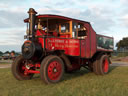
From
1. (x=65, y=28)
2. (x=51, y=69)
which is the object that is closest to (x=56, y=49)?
(x=51, y=69)

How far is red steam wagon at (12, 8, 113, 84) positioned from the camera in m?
5.64

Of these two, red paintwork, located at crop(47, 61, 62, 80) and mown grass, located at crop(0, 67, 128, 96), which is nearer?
mown grass, located at crop(0, 67, 128, 96)

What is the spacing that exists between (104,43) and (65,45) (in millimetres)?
3273

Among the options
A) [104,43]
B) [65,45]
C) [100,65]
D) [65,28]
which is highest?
[65,28]

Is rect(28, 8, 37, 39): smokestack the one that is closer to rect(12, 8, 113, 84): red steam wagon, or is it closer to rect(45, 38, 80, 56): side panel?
rect(12, 8, 113, 84): red steam wagon

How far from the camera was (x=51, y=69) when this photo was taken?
18.0 feet

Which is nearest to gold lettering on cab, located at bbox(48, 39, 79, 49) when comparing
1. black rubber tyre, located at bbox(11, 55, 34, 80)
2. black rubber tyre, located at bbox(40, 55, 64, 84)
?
black rubber tyre, located at bbox(40, 55, 64, 84)

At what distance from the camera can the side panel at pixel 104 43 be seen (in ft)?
27.7

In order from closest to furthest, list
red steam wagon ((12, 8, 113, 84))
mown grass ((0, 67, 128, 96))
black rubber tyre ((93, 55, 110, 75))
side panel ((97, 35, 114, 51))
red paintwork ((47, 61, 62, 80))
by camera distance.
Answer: mown grass ((0, 67, 128, 96)) → red paintwork ((47, 61, 62, 80)) → red steam wagon ((12, 8, 113, 84)) → black rubber tyre ((93, 55, 110, 75)) → side panel ((97, 35, 114, 51))

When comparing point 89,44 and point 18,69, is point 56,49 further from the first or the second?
point 89,44

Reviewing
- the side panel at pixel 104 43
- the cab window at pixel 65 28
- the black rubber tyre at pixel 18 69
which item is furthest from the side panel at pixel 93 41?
the black rubber tyre at pixel 18 69

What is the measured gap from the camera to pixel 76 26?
7.03 meters

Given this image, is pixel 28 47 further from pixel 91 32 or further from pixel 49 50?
pixel 91 32

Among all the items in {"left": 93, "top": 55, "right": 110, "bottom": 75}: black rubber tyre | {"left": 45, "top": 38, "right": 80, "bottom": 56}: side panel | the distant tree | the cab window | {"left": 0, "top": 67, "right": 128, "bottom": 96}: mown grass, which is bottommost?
{"left": 0, "top": 67, "right": 128, "bottom": 96}: mown grass
